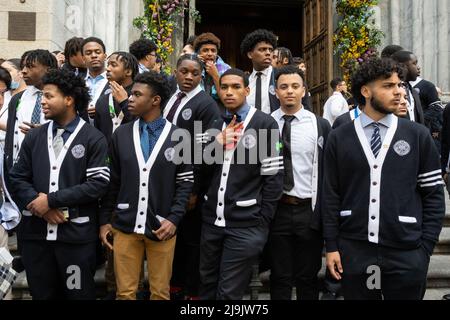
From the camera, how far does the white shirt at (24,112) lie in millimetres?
4543

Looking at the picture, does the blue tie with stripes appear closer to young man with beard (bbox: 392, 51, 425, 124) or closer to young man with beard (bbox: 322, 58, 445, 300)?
young man with beard (bbox: 322, 58, 445, 300)

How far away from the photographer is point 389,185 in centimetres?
305

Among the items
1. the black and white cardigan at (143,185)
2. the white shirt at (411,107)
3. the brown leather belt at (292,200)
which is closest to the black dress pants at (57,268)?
the black and white cardigan at (143,185)

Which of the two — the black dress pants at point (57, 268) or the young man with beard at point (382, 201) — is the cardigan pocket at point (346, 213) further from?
the black dress pants at point (57, 268)

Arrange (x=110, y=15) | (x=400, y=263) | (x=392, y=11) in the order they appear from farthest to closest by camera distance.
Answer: (x=392, y=11) → (x=110, y=15) → (x=400, y=263)

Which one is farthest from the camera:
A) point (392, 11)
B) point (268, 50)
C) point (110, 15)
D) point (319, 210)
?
point (392, 11)

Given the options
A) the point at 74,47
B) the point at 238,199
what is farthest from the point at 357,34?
the point at 238,199

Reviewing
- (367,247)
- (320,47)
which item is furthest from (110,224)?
(320,47)

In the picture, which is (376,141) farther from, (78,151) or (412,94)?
(412,94)

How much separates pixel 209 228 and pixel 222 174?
16.7 inches

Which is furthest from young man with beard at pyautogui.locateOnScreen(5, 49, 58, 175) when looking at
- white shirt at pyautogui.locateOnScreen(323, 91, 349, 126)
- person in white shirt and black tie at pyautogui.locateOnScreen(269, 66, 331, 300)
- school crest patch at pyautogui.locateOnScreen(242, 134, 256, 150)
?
white shirt at pyautogui.locateOnScreen(323, 91, 349, 126)

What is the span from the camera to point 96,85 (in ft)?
16.3
